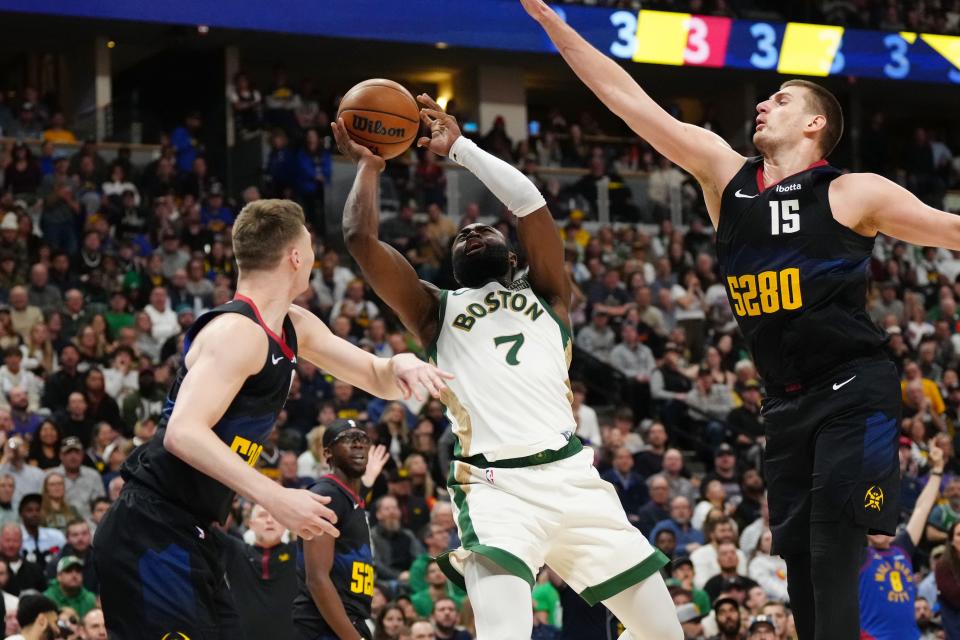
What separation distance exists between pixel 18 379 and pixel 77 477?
1852 millimetres

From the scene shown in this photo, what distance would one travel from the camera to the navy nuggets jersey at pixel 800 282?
4.93m

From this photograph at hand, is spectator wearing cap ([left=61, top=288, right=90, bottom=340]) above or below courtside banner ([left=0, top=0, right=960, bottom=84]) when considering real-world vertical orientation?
below

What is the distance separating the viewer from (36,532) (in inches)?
442

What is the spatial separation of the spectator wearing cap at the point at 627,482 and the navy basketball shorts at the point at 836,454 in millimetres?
8641

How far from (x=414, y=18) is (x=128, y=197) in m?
5.64

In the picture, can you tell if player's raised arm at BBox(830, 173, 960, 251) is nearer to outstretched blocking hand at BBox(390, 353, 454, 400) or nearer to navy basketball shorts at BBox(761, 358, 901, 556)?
navy basketball shorts at BBox(761, 358, 901, 556)

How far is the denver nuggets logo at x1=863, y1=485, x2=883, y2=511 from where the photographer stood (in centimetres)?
474

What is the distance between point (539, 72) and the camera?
83.6ft

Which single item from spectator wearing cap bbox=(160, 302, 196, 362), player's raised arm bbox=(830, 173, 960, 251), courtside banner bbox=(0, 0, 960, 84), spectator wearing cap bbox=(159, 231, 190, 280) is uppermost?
courtside banner bbox=(0, 0, 960, 84)

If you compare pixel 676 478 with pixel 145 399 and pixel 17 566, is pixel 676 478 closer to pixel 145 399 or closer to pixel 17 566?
pixel 145 399

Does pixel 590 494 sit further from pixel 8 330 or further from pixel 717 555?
pixel 8 330

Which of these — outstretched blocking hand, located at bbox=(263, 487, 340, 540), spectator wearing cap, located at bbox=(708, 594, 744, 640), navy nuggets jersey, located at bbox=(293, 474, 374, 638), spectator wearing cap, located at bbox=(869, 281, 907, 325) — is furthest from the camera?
spectator wearing cap, located at bbox=(869, 281, 907, 325)

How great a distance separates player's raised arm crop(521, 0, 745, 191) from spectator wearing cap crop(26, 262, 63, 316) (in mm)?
10764

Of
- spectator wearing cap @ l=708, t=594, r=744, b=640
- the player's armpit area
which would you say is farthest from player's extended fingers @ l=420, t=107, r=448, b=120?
spectator wearing cap @ l=708, t=594, r=744, b=640
